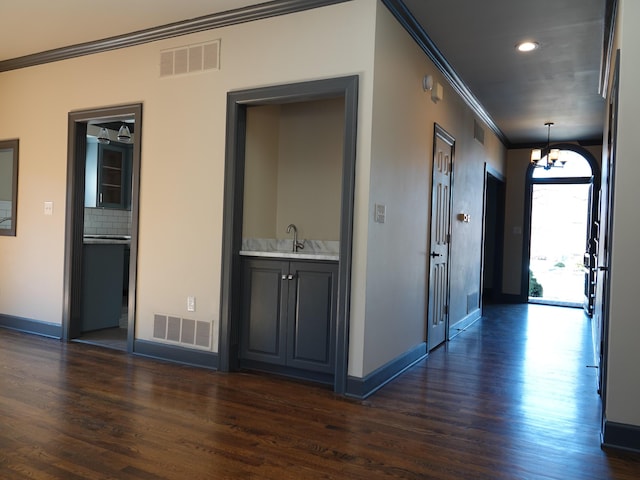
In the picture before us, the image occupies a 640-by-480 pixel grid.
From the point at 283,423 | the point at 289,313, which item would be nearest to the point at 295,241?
the point at 289,313

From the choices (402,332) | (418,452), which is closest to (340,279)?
(402,332)

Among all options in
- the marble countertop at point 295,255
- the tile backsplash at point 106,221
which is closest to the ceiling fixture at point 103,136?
the tile backsplash at point 106,221

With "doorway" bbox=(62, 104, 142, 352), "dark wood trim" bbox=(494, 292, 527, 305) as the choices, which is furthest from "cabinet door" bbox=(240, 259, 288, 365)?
"dark wood trim" bbox=(494, 292, 527, 305)

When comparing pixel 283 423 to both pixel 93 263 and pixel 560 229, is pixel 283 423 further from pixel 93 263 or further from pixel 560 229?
pixel 560 229

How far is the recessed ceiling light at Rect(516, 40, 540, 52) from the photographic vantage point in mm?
4363

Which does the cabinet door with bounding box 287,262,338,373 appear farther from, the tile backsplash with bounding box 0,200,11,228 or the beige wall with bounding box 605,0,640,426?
the tile backsplash with bounding box 0,200,11,228

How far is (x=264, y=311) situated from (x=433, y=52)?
2.75m

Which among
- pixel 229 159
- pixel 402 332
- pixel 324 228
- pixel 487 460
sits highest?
pixel 229 159

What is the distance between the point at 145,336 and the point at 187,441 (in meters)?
1.96

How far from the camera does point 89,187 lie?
7695 millimetres

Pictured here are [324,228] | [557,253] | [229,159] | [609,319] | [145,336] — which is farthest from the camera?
[557,253]

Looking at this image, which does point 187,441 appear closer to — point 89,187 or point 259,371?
point 259,371

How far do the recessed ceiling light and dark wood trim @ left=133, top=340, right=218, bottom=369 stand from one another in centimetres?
370

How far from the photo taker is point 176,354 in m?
4.21
